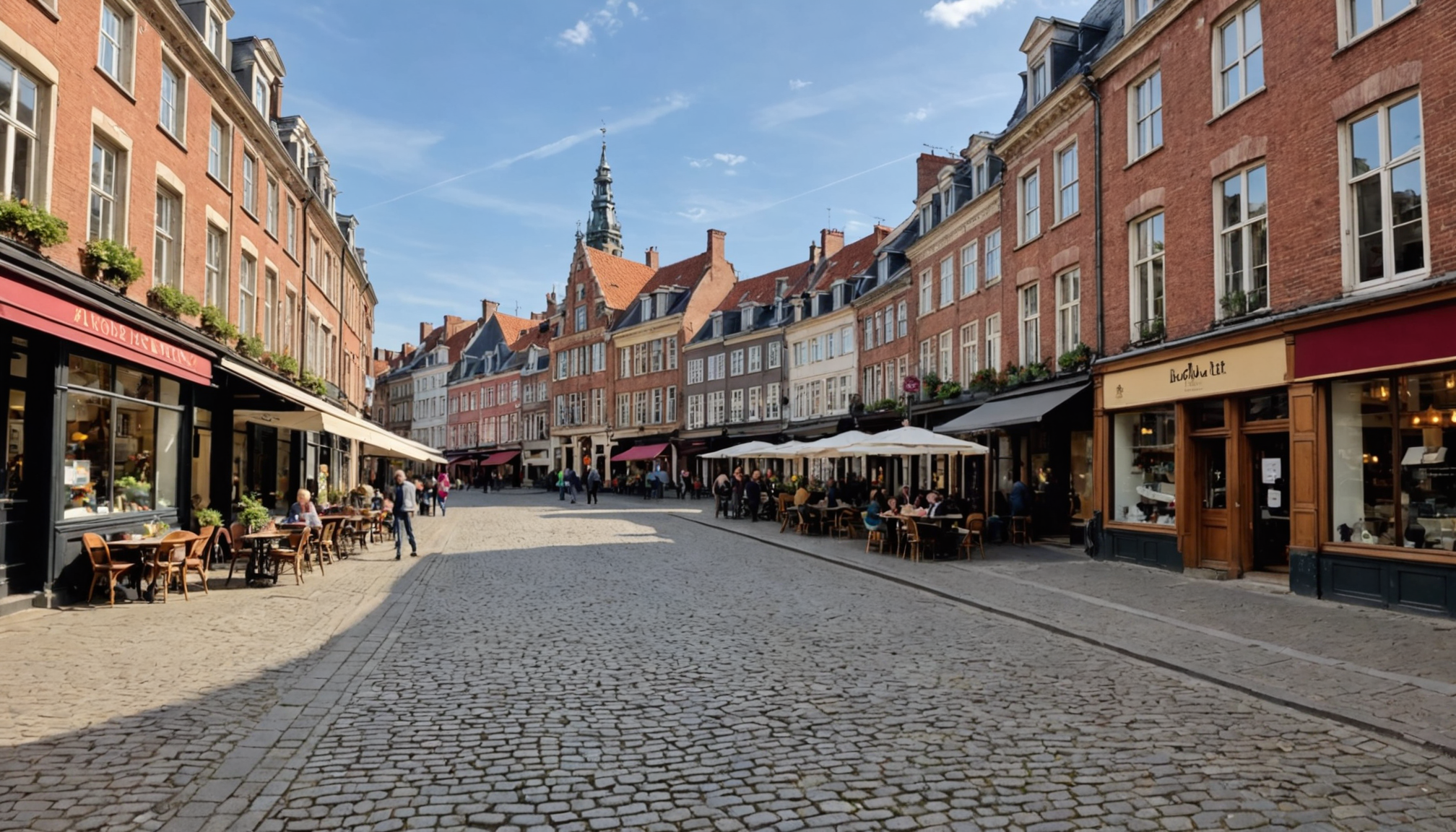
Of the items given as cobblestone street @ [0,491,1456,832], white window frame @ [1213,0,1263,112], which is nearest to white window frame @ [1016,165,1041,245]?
white window frame @ [1213,0,1263,112]

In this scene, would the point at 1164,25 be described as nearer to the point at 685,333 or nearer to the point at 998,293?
the point at 998,293

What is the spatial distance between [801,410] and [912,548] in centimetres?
2739

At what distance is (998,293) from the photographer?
24922mm

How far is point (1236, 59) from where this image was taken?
46.1ft

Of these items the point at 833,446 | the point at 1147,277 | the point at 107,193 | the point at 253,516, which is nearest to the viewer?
the point at 107,193

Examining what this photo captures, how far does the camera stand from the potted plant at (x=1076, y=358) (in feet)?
60.4

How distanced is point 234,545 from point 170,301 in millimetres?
3922

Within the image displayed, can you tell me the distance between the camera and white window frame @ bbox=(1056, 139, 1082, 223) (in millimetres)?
19172

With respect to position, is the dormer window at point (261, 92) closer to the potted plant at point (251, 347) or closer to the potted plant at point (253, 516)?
the potted plant at point (251, 347)

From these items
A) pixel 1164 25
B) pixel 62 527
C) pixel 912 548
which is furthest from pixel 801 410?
pixel 62 527

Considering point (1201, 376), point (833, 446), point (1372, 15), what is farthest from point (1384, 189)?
point (833, 446)

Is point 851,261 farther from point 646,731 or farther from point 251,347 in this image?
point 646,731

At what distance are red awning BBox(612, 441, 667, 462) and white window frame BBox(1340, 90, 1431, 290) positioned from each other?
44.4 metres

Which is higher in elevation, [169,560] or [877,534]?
[169,560]
